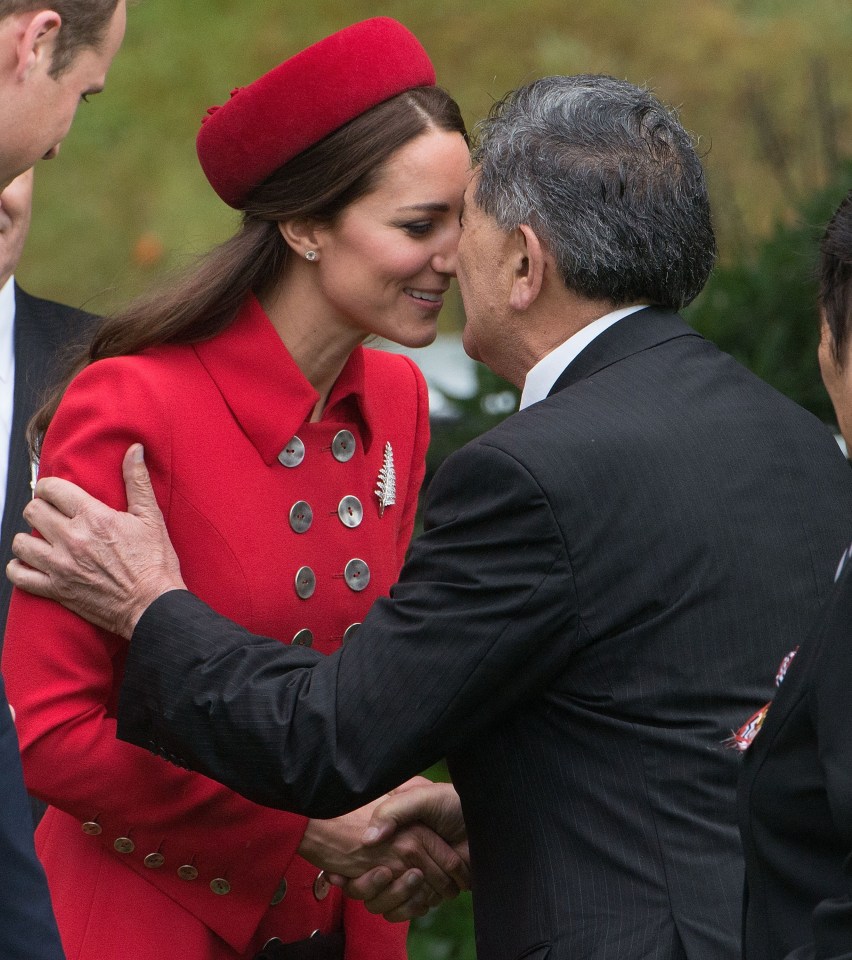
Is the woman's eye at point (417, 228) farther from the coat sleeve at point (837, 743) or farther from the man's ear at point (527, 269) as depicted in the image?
the coat sleeve at point (837, 743)

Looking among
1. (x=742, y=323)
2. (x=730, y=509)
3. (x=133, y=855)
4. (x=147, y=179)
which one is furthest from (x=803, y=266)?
(x=133, y=855)

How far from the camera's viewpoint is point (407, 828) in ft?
8.20

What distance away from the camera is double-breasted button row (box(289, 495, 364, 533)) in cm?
248

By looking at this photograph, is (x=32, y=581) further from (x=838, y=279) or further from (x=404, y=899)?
(x=838, y=279)

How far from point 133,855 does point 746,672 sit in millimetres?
1039

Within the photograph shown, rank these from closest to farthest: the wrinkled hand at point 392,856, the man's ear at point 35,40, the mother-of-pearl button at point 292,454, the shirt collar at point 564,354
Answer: the man's ear at point 35,40 < the shirt collar at point 564,354 < the wrinkled hand at point 392,856 < the mother-of-pearl button at point 292,454

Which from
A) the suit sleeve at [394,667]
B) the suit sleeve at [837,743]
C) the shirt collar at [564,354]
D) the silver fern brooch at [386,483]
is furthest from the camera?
the silver fern brooch at [386,483]

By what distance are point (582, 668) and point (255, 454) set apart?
0.78 meters

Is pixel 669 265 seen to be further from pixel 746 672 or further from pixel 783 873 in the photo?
pixel 783 873

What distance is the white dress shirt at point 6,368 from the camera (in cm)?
347

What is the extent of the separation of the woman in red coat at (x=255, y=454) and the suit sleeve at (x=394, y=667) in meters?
0.18

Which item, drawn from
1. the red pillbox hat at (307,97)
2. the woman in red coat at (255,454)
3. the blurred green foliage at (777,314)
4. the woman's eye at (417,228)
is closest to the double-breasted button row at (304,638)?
the woman in red coat at (255,454)

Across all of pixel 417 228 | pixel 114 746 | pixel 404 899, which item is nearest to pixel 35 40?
pixel 417 228

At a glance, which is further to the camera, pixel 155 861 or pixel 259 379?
pixel 259 379
